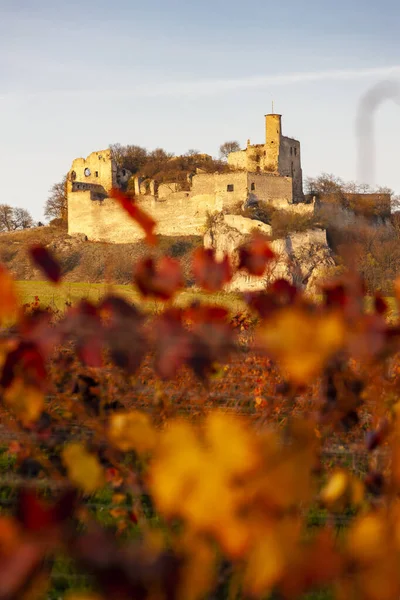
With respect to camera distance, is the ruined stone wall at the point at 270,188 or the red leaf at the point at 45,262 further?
the ruined stone wall at the point at 270,188

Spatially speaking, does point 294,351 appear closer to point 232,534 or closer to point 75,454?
point 232,534

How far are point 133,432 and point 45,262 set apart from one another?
558 millimetres

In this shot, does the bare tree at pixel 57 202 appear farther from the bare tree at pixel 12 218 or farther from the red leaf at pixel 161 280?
the red leaf at pixel 161 280

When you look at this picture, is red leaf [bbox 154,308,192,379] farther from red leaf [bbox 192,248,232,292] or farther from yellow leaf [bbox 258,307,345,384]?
red leaf [bbox 192,248,232,292]

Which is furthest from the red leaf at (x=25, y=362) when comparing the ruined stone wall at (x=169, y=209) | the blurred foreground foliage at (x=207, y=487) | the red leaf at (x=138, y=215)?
the ruined stone wall at (x=169, y=209)

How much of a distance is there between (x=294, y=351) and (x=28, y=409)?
2.95ft

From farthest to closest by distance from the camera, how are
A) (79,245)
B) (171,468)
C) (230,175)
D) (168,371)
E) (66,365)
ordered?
(79,245), (230,175), (66,365), (168,371), (171,468)

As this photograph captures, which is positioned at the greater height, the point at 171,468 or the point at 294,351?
the point at 294,351

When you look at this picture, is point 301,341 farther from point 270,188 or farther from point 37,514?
point 270,188

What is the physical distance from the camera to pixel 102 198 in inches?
2073

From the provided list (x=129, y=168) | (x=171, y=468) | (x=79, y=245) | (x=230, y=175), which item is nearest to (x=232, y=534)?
(x=171, y=468)

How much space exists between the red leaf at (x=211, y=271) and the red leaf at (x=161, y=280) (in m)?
0.09

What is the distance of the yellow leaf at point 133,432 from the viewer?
60.9 inches

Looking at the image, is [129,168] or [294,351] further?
[129,168]
